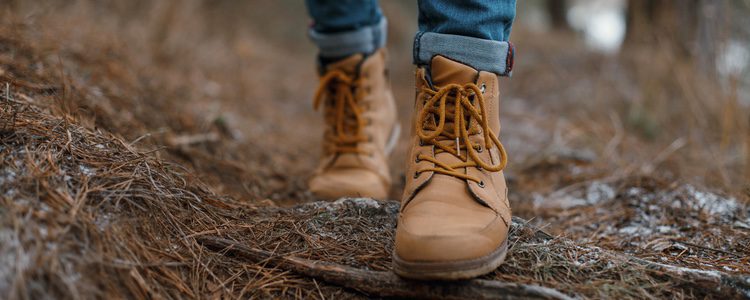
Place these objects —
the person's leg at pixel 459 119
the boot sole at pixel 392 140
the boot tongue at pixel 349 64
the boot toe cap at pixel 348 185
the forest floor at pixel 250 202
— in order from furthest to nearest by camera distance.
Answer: the boot sole at pixel 392 140, the boot tongue at pixel 349 64, the boot toe cap at pixel 348 185, the person's leg at pixel 459 119, the forest floor at pixel 250 202

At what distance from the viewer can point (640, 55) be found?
13.0 ft

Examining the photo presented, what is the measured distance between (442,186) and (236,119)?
6.84 ft

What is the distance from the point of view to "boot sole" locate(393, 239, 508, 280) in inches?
41.2

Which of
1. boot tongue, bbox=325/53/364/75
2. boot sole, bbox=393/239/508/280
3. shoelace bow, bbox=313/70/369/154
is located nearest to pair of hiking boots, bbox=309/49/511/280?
boot sole, bbox=393/239/508/280

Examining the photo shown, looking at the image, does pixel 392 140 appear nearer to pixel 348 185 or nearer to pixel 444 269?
pixel 348 185

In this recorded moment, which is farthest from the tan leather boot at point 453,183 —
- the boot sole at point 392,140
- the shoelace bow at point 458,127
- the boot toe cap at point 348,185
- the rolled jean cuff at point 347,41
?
the boot sole at point 392,140

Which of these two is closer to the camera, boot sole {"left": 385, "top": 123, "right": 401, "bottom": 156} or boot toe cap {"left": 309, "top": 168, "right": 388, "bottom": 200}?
boot toe cap {"left": 309, "top": 168, "right": 388, "bottom": 200}

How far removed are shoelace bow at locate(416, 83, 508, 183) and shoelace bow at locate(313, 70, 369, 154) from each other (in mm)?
560

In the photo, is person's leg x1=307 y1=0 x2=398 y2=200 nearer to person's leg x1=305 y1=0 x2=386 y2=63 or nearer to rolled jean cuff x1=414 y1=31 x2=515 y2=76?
person's leg x1=305 y1=0 x2=386 y2=63

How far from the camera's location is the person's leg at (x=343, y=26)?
72.3 inches

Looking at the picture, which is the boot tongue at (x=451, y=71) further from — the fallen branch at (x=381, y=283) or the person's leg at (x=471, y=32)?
the fallen branch at (x=381, y=283)

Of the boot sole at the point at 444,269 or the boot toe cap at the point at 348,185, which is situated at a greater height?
the boot sole at the point at 444,269

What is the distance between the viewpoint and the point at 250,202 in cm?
158

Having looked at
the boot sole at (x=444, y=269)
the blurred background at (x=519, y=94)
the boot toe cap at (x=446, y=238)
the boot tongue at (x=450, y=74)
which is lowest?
the blurred background at (x=519, y=94)
